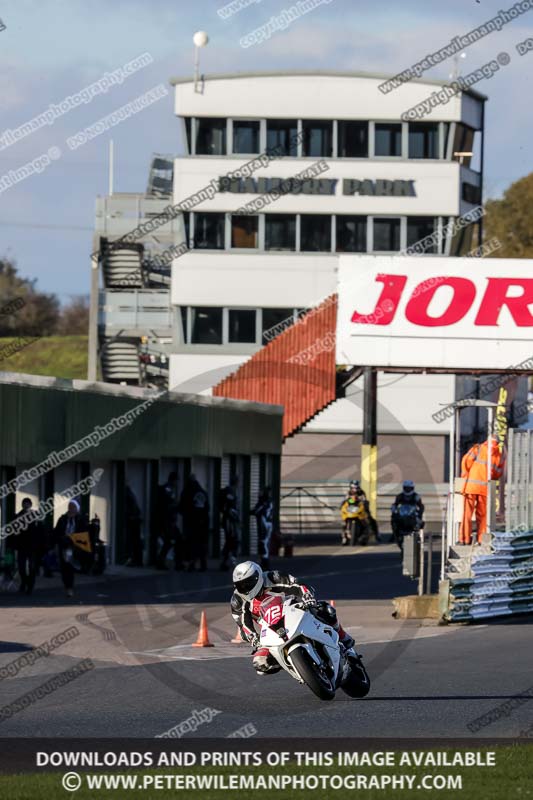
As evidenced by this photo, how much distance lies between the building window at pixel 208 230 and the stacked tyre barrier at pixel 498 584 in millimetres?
36986

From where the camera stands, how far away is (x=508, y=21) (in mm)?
41438

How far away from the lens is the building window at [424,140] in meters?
59.1

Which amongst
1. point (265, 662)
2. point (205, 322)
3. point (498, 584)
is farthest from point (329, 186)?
point (265, 662)

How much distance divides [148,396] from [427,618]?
1193 centimetres

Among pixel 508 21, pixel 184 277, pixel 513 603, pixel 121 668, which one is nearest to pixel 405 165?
pixel 184 277

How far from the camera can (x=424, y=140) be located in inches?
2338

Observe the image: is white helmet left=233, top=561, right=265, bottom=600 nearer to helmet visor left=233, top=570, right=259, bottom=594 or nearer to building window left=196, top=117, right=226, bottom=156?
helmet visor left=233, top=570, right=259, bottom=594

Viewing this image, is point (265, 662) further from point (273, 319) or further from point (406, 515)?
point (273, 319)

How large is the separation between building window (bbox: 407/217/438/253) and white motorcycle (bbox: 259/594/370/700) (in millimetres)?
46371

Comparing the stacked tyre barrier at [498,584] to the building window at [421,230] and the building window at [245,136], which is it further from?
the building window at [245,136]

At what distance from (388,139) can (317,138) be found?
2.76m

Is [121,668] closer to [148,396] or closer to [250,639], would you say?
[250,639]

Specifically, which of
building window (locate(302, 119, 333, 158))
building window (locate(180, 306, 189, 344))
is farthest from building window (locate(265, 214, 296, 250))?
building window (locate(180, 306, 189, 344))

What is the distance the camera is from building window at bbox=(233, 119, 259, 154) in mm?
58875
